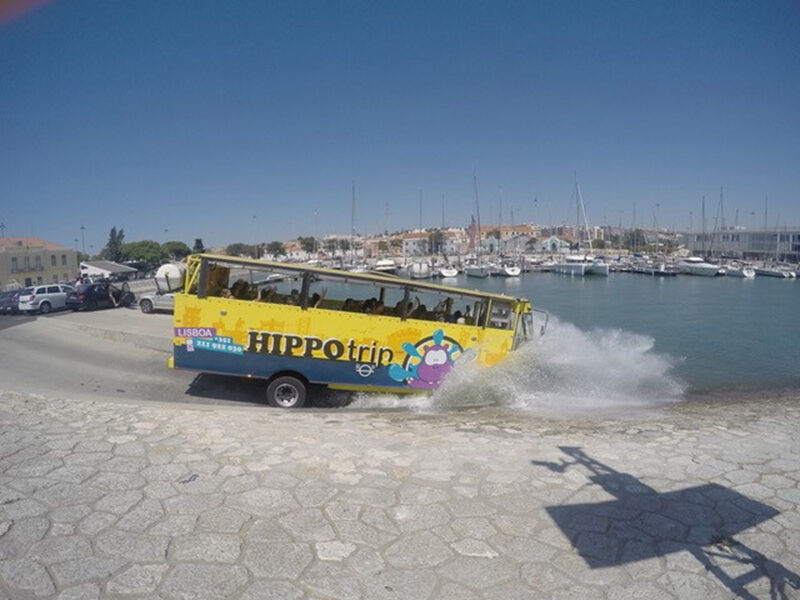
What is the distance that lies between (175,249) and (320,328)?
114810mm

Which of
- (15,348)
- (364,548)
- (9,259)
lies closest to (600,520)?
(364,548)

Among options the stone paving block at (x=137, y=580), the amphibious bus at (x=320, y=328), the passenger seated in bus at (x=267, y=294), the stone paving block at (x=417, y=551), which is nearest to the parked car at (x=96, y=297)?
the amphibious bus at (x=320, y=328)

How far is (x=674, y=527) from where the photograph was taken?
4.92m

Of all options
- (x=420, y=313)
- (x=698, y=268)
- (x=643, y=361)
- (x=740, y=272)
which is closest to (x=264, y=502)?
(x=420, y=313)

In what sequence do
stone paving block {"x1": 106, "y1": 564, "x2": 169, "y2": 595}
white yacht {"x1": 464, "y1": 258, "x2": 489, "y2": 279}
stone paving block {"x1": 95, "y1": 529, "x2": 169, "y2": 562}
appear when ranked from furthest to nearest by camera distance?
white yacht {"x1": 464, "y1": 258, "x2": 489, "y2": 279}, stone paving block {"x1": 95, "y1": 529, "x2": 169, "y2": 562}, stone paving block {"x1": 106, "y1": 564, "x2": 169, "y2": 595}

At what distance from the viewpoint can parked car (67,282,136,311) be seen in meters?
24.2

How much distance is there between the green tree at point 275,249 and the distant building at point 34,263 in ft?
234

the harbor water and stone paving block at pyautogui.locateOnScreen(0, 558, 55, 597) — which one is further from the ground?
stone paving block at pyautogui.locateOnScreen(0, 558, 55, 597)

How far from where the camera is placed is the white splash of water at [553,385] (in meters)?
11.4

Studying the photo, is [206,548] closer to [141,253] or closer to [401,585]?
[401,585]

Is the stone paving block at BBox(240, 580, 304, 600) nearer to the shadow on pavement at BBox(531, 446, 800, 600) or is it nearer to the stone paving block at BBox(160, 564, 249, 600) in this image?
the stone paving block at BBox(160, 564, 249, 600)

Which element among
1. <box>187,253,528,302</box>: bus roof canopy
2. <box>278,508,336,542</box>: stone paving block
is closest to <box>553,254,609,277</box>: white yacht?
<box>187,253,528,302</box>: bus roof canopy

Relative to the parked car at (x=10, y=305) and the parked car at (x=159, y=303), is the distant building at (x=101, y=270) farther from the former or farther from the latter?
the parked car at (x=159, y=303)

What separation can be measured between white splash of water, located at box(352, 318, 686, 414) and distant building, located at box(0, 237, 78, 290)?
171 feet
